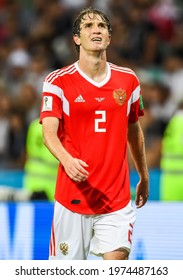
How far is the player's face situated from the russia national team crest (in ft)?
0.86

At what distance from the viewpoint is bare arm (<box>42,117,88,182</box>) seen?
502 centimetres

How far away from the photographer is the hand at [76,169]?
5008 millimetres

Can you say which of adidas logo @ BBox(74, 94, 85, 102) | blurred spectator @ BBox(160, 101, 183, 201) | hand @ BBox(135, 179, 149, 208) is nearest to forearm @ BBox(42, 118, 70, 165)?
adidas logo @ BBox(74, 94, 85, 102)

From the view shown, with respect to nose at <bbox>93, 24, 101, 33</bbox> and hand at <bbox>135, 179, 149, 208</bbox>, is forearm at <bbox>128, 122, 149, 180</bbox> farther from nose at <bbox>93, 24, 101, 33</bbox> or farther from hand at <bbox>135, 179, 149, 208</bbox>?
nose at <bbox>93, 24, 101, 33</bbox>

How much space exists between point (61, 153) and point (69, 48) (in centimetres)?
794

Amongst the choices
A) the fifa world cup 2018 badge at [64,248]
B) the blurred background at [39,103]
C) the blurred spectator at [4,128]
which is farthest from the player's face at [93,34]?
the blurred spectator at [4,128]

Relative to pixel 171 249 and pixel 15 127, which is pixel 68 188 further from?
pixel 15 127

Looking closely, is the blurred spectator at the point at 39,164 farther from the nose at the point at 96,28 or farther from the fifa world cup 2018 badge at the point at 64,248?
the nose at the point at 96,28

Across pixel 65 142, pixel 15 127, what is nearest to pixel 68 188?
pixel 65 142

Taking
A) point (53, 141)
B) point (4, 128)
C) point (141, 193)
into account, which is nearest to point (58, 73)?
point (53, 141)

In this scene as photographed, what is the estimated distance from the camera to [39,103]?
11.7 metres

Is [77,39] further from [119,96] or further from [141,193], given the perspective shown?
[141,193]

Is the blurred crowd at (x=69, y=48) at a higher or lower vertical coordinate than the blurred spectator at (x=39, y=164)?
higher
